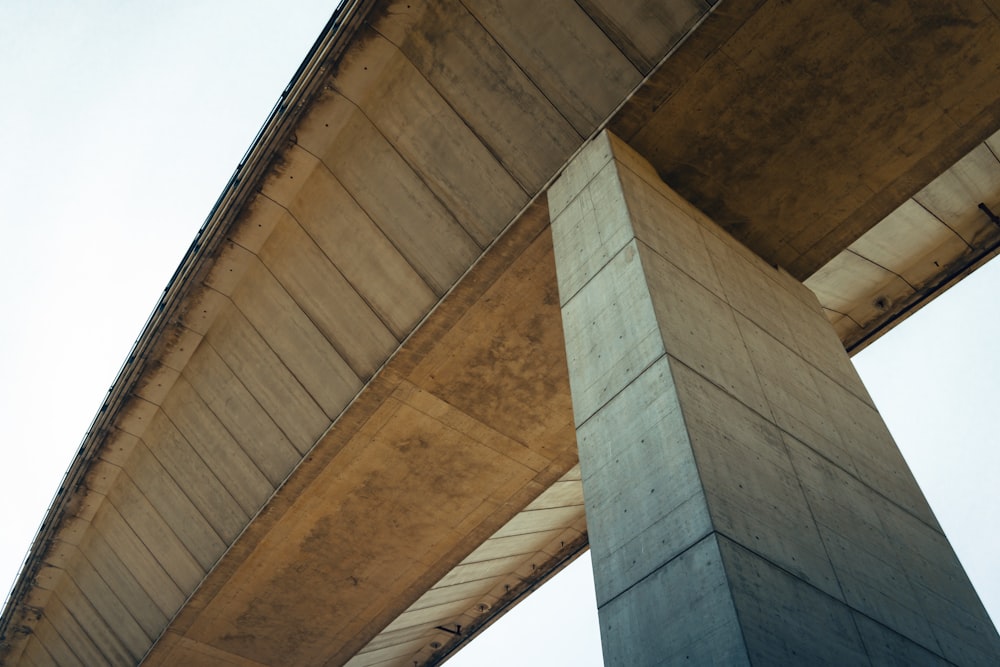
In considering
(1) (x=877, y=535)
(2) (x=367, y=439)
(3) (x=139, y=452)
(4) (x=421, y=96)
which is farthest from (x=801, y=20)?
(3) (x=139, y=452)

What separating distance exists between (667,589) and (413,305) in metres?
6.07

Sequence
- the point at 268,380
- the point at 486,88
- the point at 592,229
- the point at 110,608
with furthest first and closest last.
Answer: the point at 110,608 → the point at 268,380 → the point at 486,88 → the point at 592,229

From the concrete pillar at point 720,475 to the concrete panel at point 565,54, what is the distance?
17.4 inches

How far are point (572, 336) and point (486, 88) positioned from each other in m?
3.42

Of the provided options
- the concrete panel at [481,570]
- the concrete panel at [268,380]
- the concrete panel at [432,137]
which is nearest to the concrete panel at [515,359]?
the concrete panel at [432,137]

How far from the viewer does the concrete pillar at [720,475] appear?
4.02m

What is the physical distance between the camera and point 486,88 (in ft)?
27.8

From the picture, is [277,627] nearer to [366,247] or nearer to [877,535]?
[366,247]

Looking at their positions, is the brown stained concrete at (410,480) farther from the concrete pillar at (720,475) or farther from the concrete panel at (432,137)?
the concrete pillar at (720,475)

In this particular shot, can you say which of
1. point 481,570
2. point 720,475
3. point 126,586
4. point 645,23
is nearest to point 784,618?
point 720,475

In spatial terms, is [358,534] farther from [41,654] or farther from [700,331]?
[41,654]

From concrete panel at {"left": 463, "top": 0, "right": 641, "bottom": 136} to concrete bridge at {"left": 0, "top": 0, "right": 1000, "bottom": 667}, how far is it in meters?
0.03

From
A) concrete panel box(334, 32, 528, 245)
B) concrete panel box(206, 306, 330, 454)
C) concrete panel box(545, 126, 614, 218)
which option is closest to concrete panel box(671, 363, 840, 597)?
concrete panel box(545, 126, 614, 218)

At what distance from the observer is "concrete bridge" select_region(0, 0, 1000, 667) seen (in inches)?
189
